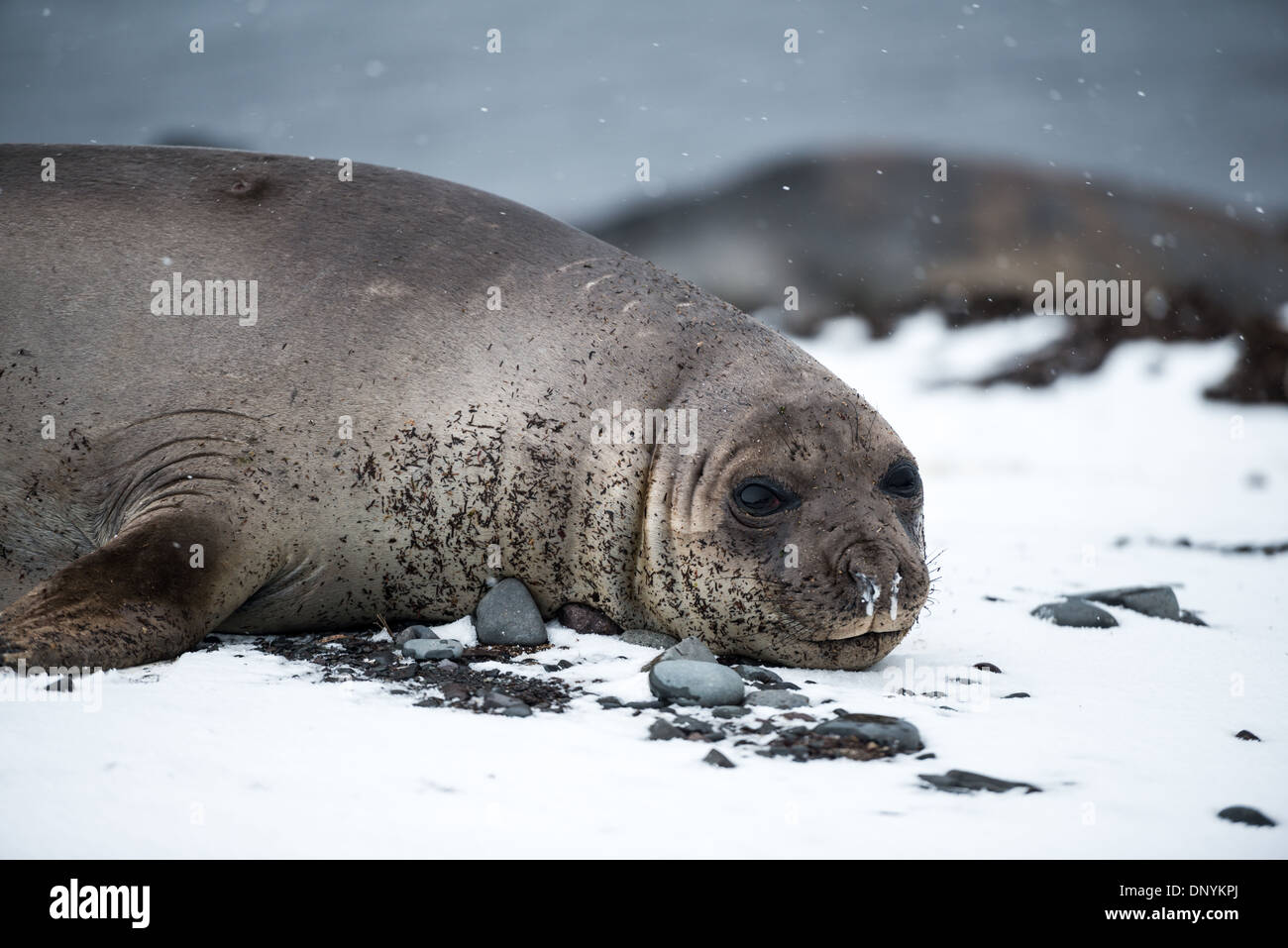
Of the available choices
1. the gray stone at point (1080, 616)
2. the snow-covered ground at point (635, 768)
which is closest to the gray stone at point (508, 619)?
the snow-covered ground at point (635, 768)

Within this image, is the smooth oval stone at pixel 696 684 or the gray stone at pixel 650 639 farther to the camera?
the gray stone at pixel 650 639

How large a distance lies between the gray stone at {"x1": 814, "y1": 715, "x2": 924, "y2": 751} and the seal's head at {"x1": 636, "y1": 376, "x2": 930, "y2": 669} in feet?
2.57

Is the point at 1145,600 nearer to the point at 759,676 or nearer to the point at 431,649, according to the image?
the point at 759,676

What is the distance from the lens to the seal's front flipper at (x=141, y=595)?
3.24 metres

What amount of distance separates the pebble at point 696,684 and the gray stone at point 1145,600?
301 centimetres

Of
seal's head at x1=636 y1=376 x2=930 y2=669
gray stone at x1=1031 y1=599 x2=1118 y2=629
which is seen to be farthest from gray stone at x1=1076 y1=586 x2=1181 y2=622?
seal's head at x1=636 y1=376 x2=930 y2=669

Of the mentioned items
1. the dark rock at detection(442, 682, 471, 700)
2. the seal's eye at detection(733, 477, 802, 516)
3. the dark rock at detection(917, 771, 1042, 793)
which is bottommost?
the dark rock at detection(917, 771, 1042, 793)

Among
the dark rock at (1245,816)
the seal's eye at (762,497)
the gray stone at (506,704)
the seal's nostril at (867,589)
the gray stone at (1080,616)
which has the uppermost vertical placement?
the seal's eye at (762,497)

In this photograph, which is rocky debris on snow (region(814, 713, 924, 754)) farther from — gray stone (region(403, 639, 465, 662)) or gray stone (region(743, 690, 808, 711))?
gray stone (region(403, 639, 465, 662))

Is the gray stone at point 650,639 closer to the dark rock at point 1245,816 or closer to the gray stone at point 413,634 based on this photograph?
the gray stone at point 413,634

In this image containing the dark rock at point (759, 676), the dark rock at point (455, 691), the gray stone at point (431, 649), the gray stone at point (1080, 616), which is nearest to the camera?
the dark rock at point (455, 691)

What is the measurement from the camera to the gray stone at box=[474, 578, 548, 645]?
Answer: 4.18 metres

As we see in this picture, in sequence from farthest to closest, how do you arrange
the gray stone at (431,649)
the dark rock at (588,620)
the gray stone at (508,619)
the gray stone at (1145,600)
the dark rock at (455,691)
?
1. the gray stone at (1145,600)
2. the dark rock at (588,620)
3. the gray stone at (508,619)
4. the gray stone at (431,649)
5. the dark rock at (455,691)
